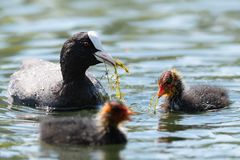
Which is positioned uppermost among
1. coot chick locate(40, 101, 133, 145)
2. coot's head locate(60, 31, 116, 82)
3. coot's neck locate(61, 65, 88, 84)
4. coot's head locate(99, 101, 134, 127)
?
coot's head locate(60, 31, 116, 82)

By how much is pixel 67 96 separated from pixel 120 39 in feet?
18.0

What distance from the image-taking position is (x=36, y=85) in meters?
11.9

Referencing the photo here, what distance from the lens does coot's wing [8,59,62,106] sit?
11688 millimetres

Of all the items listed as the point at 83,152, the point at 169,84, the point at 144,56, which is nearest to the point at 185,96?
the point at 169,84

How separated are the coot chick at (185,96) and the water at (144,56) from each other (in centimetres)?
18

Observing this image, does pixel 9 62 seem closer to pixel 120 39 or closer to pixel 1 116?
pixel 120 39

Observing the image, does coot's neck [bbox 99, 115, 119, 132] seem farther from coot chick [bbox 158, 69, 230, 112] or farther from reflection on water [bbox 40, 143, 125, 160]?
coot chick [bbox 158, 69, 230, 112]

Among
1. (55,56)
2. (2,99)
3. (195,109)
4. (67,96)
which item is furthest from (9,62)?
(195,109)

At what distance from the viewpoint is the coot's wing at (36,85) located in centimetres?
1169

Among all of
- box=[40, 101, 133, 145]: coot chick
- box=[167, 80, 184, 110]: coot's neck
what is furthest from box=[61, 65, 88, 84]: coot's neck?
box=[40, 101, 133, 145]: coot chick

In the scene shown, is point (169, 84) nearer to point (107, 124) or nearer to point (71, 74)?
point (71, 74)

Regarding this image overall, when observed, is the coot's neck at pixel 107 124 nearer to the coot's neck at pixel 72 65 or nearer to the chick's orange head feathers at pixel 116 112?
the chick's orange head feathers at pixel 116 112

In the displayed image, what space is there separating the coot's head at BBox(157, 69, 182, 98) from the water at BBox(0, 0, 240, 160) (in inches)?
12.9

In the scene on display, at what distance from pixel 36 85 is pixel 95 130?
2890mm
